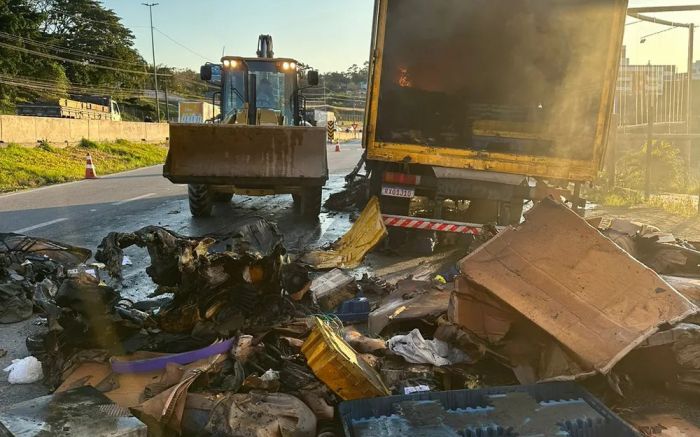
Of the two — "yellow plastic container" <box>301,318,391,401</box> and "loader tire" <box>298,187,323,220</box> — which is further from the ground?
"loader tire" <box>298,187,323,220</box>

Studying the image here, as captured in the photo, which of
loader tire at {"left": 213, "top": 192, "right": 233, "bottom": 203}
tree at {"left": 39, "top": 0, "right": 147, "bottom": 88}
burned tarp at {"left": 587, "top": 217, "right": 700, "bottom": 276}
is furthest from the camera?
tree at {"left": 39, "top": 0, "right": 147, "bottom": 88}

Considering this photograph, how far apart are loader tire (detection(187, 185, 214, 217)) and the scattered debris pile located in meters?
5.23

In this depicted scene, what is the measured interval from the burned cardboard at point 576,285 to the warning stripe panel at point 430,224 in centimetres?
326

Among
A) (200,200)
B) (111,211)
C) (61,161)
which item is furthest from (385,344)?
(61,161)

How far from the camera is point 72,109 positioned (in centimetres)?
3281

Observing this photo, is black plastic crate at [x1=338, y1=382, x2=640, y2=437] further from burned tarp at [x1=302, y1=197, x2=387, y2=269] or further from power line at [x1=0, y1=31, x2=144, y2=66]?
power line at [x1=0, y1=31, x2=144, y2=66]

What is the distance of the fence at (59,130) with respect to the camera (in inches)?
720

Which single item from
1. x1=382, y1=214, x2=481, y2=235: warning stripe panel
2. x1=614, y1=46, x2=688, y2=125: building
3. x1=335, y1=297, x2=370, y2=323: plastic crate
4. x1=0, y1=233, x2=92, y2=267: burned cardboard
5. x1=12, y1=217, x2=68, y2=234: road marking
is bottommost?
x1=335, y1=297, x2=370, y2=323: plastic crate

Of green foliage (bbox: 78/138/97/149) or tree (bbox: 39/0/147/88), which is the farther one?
tree (bbox: 39/0/147/88)

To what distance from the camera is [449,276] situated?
5551mm

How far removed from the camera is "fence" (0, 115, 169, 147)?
60.0ft

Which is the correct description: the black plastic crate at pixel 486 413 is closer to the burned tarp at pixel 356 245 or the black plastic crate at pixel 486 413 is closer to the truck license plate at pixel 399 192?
the burned tarp at pixel 356 245

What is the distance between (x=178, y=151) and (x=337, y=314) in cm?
520

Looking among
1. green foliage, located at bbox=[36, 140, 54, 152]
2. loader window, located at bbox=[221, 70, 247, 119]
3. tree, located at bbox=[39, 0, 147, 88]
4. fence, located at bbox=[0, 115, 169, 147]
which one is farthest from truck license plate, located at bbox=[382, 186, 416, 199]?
tree, located at bbox=[39, 0, 147, 88]
